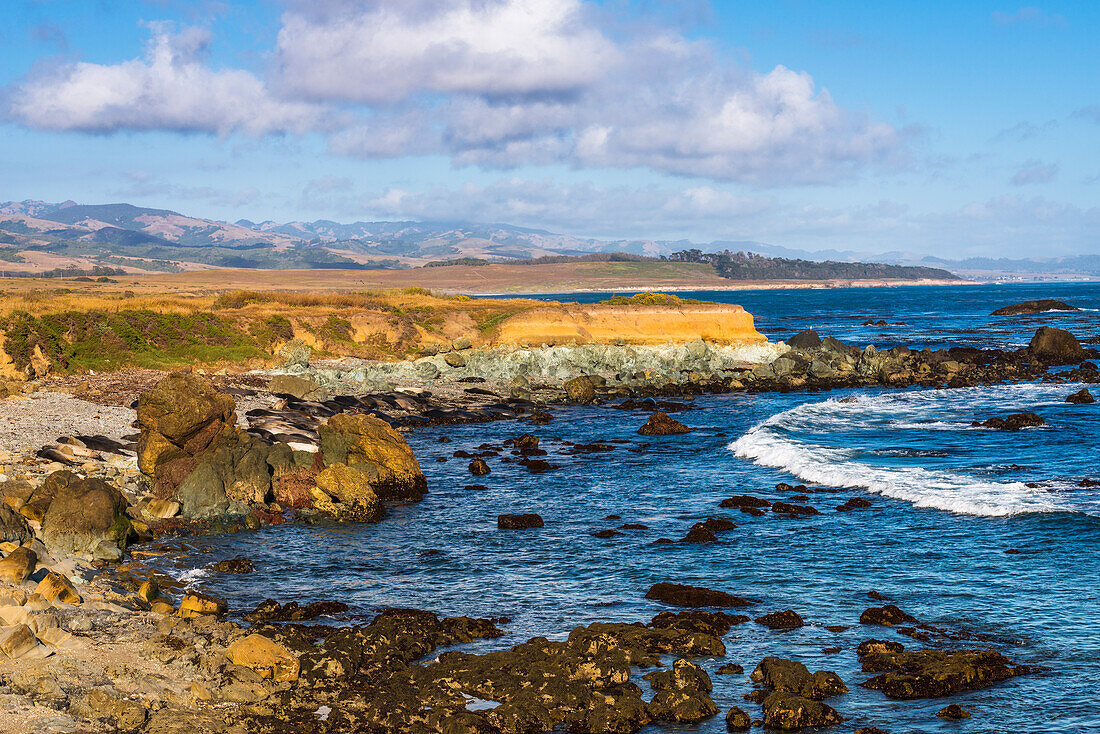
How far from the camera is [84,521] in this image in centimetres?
2009

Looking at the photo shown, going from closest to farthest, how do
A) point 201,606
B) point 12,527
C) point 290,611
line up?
point 201,606 < point 290,611 < point 12,527

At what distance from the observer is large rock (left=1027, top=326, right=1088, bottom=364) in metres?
67.4

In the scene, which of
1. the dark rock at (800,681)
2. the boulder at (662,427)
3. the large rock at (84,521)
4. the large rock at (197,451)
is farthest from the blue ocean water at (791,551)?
the large rock at (197,451)

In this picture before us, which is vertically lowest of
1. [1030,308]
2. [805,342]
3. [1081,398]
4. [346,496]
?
[346,496]

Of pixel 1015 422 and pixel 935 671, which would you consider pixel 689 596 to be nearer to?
pixel 935 671

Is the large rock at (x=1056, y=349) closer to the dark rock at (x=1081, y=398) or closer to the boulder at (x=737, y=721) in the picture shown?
the dark rock at (x=1081, y=398)

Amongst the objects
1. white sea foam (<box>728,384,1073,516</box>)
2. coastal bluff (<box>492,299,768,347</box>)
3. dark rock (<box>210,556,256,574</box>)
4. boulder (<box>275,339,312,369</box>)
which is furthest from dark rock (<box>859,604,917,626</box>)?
coastal bluff (<box>492,299,768,347</box>)

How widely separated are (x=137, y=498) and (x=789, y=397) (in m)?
39.9

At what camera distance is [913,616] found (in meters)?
16.6

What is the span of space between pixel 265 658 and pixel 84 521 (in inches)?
360

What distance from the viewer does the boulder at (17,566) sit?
15558mm

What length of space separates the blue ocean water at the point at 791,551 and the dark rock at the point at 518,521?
414 mm

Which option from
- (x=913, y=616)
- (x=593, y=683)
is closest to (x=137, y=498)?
(x=593, y=683)

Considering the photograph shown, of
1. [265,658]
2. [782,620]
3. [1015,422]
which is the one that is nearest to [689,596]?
[782,620]
